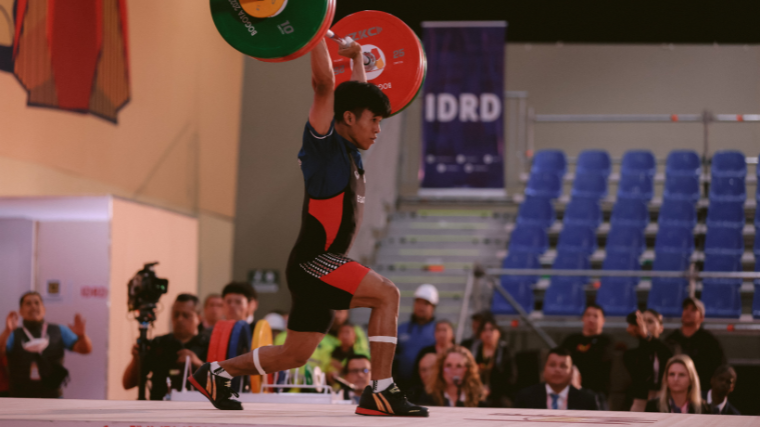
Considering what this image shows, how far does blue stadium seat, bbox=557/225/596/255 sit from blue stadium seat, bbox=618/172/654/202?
0.88m

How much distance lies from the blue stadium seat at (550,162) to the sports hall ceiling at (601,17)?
288 centimetres

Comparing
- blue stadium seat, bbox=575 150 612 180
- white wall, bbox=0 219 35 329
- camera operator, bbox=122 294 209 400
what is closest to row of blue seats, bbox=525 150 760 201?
blue stadium seat, bbox=575 150 612 180

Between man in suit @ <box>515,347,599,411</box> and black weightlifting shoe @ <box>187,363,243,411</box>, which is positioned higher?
black weightlifting shoe @ <box>187,363,243,411</box>

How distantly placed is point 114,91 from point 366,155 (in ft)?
9.72

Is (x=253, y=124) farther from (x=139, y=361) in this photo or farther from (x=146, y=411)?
(x=146, y=411)

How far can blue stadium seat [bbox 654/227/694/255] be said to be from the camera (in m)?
9.69

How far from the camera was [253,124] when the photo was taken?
39.8ft

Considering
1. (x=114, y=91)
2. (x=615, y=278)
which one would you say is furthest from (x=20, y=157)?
(x=615, y=278)

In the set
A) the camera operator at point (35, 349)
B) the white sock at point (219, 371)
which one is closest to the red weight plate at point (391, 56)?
the white sock at point (219, 371)

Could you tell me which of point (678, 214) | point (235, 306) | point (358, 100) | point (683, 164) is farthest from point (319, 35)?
point (683, 164)

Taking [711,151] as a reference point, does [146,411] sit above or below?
below

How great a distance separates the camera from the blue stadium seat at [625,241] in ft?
31.9

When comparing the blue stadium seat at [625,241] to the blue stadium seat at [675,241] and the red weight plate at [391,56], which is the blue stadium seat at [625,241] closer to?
the blue stadium seat at [675,241]

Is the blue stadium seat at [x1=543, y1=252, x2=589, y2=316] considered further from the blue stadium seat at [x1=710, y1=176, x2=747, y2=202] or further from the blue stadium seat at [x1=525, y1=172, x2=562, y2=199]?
the blue stadium seat at [x1=710, y1=176, x2=747, y2=202]
